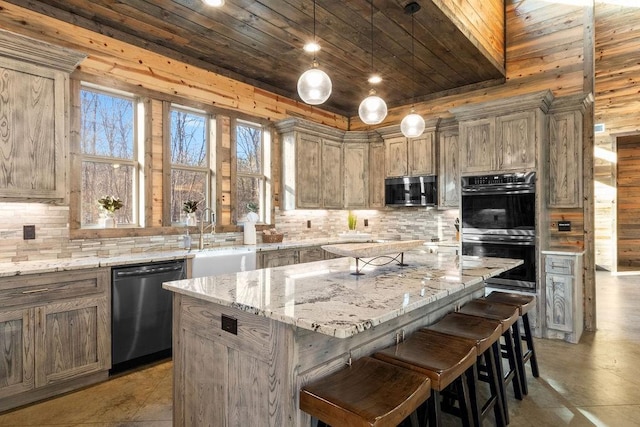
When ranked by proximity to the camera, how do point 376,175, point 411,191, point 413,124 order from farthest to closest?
point 376,175 → point 411,191 → point 413,124

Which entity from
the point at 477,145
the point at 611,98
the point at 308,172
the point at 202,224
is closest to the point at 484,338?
the point at 477,145

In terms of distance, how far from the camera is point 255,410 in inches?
62.5

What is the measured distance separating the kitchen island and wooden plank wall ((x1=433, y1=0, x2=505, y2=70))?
2.48 m

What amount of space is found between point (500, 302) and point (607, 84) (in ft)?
20.8

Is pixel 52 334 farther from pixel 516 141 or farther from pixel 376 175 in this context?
pixel 516 141


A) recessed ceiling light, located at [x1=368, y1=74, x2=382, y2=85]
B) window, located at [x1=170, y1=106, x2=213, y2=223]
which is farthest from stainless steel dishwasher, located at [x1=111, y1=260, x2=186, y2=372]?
recessed ceiling light, located at [x1=368, y1=74, x2=382, y2=85]

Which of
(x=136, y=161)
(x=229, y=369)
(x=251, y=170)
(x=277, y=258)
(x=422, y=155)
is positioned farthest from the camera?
(x=422, y=155)

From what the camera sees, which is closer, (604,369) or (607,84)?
(604,369)

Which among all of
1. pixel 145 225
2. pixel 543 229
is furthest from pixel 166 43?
pixel 543 229

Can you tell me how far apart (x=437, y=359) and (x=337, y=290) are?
554mm

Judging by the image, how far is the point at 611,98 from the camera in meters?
7.12

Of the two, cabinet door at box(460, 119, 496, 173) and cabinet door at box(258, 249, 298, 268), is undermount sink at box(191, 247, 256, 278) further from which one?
cabinet door at box(460, 119, 496, 173)

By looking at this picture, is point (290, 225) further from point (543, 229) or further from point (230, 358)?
point (230, 358)

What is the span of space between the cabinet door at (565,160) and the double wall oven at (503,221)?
0.46 meters
